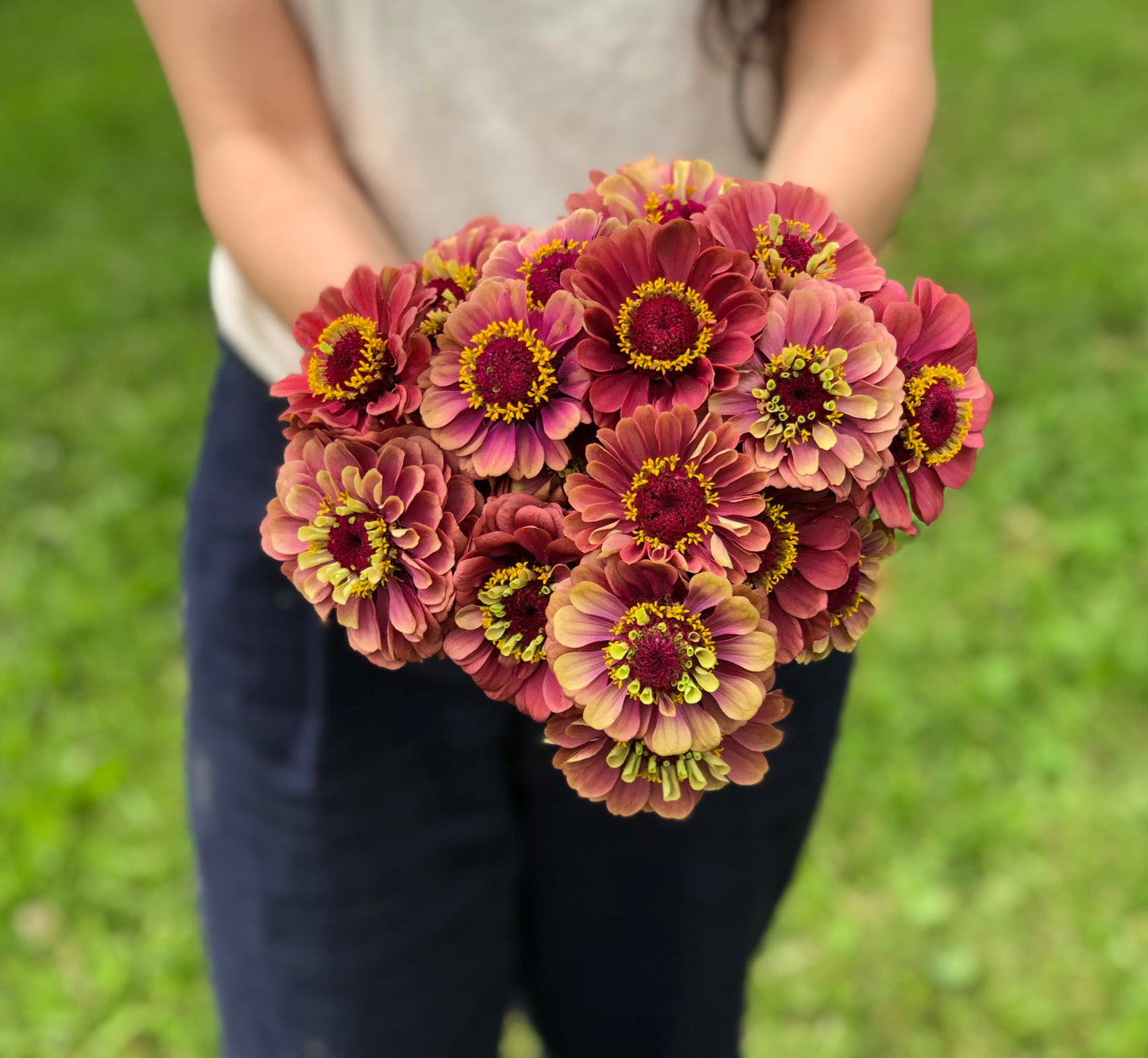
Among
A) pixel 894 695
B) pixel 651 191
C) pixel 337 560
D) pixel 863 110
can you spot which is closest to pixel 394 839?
pixel 337 560

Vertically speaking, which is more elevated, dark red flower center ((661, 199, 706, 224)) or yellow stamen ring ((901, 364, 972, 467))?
dark red flower center ((661, 199, 706, 224))

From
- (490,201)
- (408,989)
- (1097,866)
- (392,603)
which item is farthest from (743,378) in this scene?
(1097,866)

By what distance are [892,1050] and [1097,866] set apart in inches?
18.5

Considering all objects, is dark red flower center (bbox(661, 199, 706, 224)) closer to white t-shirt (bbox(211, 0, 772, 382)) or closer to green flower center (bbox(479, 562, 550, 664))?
green flower center (bbox(479, 562, 550, 664))

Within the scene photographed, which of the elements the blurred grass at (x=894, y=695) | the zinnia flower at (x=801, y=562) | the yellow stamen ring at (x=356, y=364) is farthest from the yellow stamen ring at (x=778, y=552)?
the blurred grass at (x=894, y=695)

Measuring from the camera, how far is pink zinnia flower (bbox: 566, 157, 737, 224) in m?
0.60

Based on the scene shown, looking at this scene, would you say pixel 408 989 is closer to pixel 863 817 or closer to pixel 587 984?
pixel 587 984

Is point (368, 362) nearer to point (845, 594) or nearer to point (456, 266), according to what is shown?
point (456, 266)

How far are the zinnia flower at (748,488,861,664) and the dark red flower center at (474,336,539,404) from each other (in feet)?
0.42

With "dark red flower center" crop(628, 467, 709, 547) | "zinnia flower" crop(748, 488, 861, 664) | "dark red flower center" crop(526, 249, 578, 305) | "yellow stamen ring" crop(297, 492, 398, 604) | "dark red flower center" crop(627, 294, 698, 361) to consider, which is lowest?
"zinnia flower" crop(748, 488, 861, 664)

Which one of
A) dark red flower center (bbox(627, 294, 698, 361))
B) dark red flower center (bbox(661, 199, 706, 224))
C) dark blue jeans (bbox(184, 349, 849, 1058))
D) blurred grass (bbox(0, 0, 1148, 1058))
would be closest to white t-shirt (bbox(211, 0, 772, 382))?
dark blue jeans (bbox(184, 349, 849, 1058))

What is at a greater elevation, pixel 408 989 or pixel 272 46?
pixel 272 46

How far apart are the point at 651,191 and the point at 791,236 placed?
10 cm

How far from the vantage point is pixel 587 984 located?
1.11 meters
